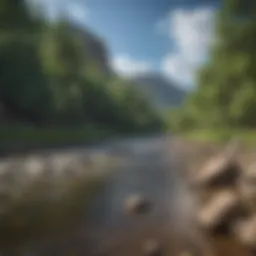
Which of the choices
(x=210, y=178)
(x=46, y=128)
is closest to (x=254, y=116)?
(x=210, y=178)

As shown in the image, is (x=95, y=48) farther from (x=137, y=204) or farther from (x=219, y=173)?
(x=219, y=173)

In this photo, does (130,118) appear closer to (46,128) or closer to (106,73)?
(106,73)

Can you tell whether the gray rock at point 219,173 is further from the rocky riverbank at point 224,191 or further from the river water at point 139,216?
the river water at point 139,216

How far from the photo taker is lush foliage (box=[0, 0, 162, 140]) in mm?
1904

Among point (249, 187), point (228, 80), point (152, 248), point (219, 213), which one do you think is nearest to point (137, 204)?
point (152, 248)

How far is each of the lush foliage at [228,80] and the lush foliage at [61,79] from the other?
7.8 inches

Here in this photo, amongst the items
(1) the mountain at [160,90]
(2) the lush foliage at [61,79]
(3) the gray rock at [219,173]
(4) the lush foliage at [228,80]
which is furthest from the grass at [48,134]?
(3) the gray rock at [219,173]

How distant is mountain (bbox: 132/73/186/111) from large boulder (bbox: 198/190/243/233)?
20.7 inches

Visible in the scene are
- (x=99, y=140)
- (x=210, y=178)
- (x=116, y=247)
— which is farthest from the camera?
(x=210, y=178)

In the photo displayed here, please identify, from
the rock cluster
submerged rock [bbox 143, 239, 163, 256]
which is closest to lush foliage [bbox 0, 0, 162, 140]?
the rock cluster

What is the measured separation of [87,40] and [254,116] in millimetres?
857

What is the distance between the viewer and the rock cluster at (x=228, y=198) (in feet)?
6.31

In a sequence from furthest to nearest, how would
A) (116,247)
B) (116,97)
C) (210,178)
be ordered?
(210,178) → (116,97) → (116,247)

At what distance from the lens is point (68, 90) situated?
2010 mm
